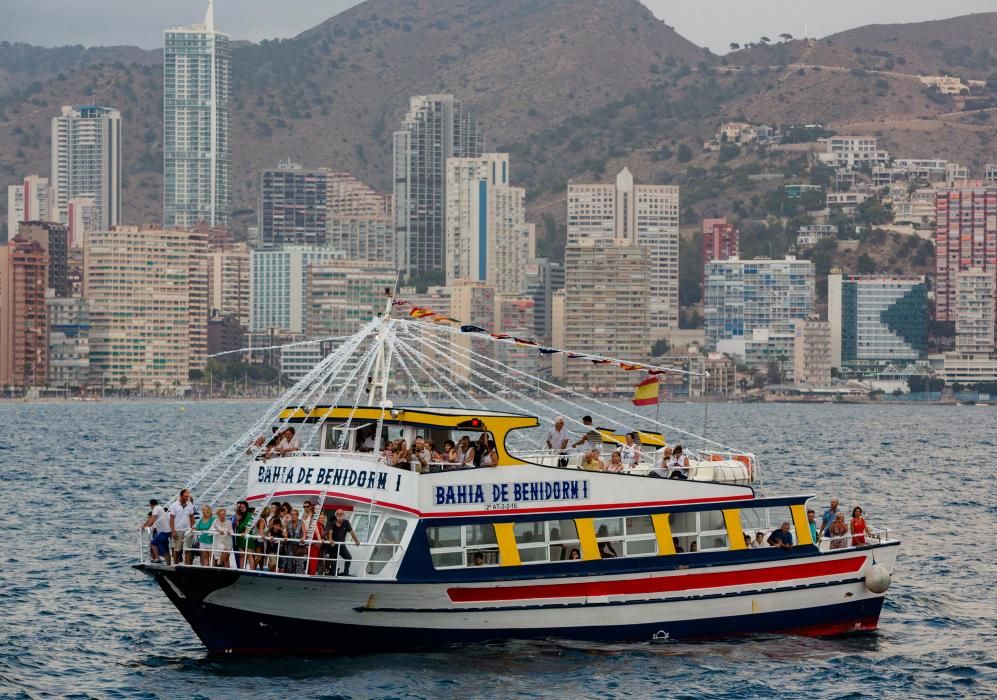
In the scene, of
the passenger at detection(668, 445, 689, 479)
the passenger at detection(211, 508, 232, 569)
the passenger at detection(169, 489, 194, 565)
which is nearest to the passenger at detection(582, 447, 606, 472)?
the passenger at detection(668, 445, 689, 479)

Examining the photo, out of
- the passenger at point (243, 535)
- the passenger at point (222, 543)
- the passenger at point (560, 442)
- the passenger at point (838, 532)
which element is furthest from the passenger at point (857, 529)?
the passenger at point (222, 543)

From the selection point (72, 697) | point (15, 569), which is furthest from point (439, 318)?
point (15, 569)

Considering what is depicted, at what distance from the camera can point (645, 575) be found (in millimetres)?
32094

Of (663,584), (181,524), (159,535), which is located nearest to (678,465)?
(663,584)

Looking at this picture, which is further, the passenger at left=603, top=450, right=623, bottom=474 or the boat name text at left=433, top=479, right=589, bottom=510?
the passenger at left=603, top=450, right=623, bottom=474

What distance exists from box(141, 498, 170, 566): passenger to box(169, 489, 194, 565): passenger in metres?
0.12

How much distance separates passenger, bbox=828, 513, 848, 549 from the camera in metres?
34.7

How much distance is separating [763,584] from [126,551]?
22.0m

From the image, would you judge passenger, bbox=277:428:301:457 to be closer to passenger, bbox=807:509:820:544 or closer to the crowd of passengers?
the crowd of passengers

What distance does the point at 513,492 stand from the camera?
31938mm

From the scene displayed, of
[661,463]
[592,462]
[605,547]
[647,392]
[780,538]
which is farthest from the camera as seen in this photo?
[647,392]

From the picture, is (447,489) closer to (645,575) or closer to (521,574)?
(521,574)

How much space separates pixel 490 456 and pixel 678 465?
4.15 m

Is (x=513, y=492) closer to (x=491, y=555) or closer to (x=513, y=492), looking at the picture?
(x=513, y=492)
